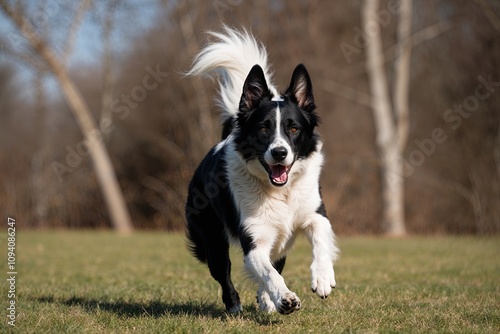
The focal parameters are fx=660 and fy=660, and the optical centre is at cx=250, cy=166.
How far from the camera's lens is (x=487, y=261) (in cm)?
1036

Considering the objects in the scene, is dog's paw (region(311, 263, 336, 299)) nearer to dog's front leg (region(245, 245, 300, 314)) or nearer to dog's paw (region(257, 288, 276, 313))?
dog's front leg (region(245, 245, 300, 314))

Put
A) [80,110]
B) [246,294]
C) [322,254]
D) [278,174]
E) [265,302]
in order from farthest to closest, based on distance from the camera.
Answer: [80,110], [246,294], [265,302], [278,174], [322,254]

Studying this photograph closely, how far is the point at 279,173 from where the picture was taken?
506 cm

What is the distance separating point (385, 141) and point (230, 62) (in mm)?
13132

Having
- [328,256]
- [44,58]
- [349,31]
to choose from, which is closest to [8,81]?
[44,58]

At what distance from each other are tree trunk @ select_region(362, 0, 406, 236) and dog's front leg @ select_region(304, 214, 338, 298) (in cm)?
1382

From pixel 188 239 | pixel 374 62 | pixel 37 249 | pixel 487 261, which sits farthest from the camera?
pixel 374 62

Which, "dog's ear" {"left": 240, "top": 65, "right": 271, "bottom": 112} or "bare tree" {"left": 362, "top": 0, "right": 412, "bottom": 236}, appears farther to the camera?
"bare tree" {"left": 362, "top": 0, "right": 412, "bottom": 236}

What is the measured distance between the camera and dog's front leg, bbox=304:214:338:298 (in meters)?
4.63

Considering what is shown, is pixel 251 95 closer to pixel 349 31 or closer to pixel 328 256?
pixel 328 256

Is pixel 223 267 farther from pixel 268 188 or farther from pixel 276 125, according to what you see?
pixel 276 125

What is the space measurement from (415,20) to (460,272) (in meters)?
14.5

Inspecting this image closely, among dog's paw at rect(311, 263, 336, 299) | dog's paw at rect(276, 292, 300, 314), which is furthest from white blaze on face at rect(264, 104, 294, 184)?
dog's paw at rect(276, 292, 300, 314)

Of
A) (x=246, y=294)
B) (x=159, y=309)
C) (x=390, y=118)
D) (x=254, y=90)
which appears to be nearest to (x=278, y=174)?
(x=254, y=90)
